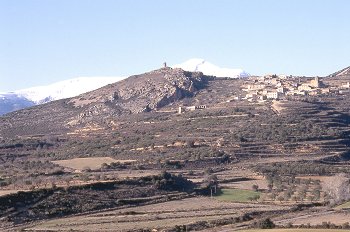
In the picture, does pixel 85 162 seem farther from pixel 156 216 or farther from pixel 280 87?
pixel 280 87


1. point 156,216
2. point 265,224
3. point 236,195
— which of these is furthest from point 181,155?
point 265,224

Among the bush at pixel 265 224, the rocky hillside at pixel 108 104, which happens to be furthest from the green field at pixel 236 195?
the rocky hillside at pixel 108 104

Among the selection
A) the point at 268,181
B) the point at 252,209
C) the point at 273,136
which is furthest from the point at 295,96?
the point at 252,209

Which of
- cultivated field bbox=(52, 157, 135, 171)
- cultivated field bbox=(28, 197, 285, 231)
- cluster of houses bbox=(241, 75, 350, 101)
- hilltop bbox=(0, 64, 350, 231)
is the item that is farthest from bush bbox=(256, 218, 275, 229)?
cluster of houses bbox=(241, 75, 350, 101)

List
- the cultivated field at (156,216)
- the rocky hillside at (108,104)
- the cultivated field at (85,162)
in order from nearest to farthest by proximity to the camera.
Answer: the cultivated field at (156,216) → the cultivated field at (85,162) → the rocky hillside at (108,104)

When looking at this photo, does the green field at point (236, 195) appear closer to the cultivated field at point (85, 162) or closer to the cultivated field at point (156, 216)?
the cultivated field at point (156, 216)

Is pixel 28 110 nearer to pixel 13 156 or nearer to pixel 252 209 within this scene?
pixel 13 156

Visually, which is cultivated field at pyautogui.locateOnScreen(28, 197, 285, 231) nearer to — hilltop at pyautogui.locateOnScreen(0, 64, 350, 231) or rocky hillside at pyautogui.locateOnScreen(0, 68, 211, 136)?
hilltop at pyautogui.locateOnScreen(0, 64, 350, 231)
